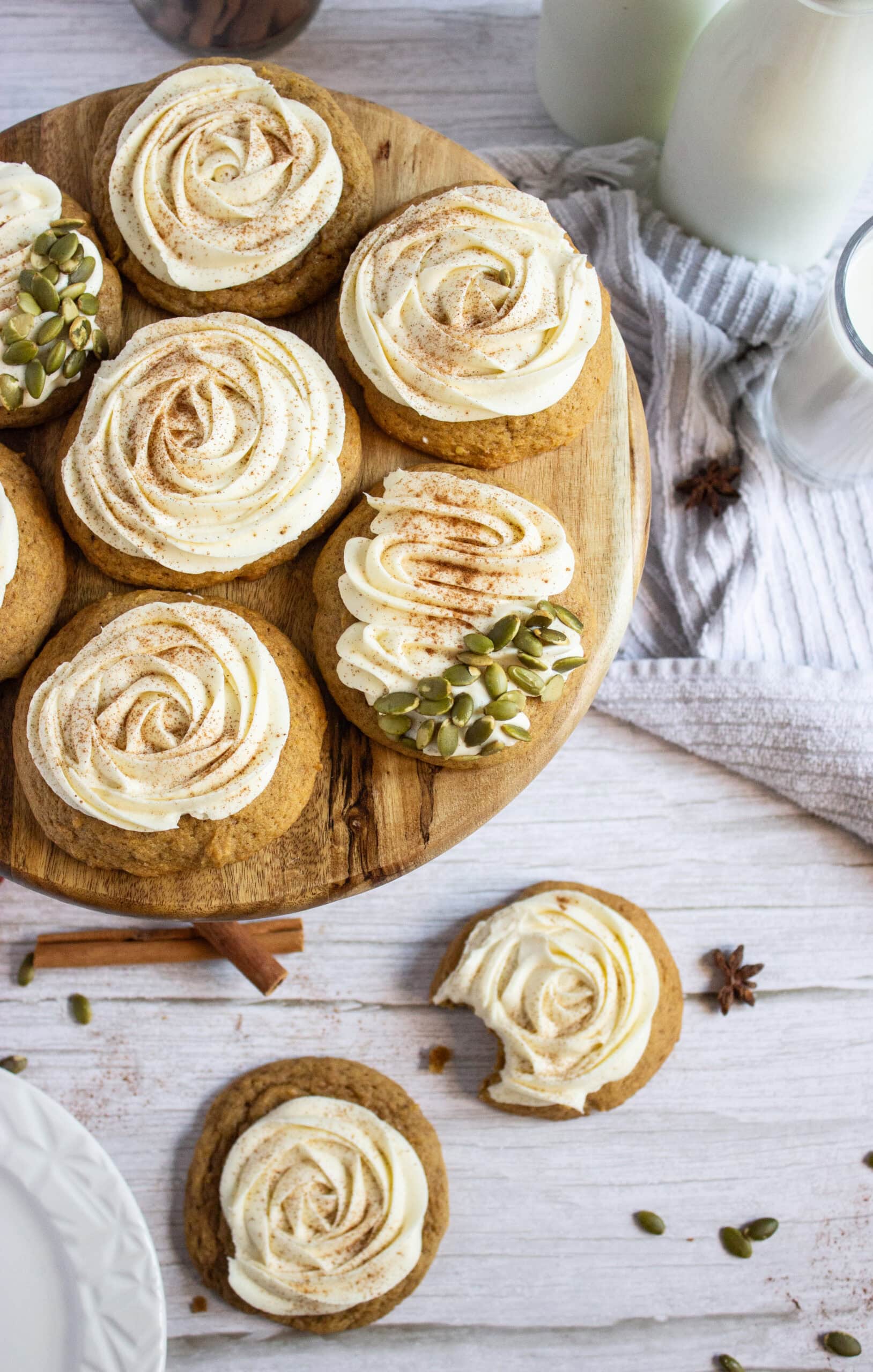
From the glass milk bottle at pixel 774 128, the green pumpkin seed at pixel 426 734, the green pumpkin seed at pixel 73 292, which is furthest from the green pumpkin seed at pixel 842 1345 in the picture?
the green pumpkin seed at pixel 73 292

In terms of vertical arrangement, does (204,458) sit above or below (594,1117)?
above

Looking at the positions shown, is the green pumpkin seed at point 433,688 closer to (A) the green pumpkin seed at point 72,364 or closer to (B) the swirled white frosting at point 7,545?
(B) the swirled white frosting at point 7,545

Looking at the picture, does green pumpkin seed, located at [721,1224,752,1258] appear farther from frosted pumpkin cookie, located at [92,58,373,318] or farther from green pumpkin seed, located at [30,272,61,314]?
green pumpkin seed, located at [30,272,61,314]

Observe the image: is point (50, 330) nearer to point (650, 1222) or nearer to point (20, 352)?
point (20, 352)

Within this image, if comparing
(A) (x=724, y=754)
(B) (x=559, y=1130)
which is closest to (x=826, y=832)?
(A) (x=724, y=754)

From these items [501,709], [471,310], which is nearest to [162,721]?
[501,709]

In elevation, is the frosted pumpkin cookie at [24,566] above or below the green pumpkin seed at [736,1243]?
above
